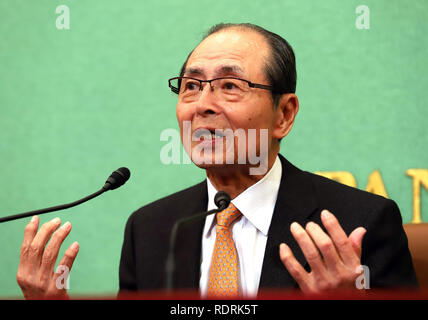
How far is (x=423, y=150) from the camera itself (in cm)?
205

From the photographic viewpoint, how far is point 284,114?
1.56 metres

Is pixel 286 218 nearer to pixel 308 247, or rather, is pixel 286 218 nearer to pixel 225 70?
pixel 308 247

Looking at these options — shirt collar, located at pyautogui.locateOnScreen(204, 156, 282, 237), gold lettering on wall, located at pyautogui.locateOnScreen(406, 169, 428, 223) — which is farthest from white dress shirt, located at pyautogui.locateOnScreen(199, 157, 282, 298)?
gold lettering on wall, located at pyautogui.locateOnScreen(406, 169, 428, 223)

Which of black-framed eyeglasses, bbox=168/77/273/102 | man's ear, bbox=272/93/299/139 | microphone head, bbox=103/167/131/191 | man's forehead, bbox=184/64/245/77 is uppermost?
man's forehead, bbox=184/64/245/77

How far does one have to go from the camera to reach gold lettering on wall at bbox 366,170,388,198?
6.64 feet

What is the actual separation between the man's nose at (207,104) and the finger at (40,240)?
1.67 feet

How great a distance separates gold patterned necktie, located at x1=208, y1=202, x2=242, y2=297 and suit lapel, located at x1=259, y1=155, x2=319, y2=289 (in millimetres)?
81

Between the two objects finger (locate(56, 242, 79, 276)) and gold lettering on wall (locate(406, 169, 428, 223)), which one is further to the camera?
gold lettering on wall (locate(406, 169, 428, 223))

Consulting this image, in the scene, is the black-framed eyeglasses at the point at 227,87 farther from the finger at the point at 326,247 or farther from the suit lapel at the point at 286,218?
the finger at the point at 326,247

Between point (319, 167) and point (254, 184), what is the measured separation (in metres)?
0.67

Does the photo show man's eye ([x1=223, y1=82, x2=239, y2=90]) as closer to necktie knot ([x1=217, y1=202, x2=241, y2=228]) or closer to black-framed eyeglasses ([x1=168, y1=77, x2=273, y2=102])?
black-framed eyeglasses ([x1=168, y1=77, x2=273, y2=102])

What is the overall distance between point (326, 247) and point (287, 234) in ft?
1.12

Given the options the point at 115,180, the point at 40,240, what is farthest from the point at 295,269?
the point at 40,240

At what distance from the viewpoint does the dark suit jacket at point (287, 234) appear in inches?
51.6
